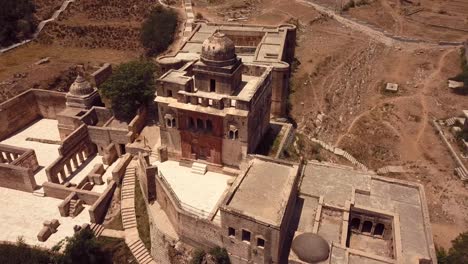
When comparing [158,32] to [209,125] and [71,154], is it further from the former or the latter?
[209,125]

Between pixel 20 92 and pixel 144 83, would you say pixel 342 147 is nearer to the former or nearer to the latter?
pixel 144 83

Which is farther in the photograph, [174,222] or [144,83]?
[144,83]

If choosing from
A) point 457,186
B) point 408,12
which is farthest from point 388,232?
point 408,12

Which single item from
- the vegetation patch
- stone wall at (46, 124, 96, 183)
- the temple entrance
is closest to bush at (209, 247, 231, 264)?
the vegetation patch

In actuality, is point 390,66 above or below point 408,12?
below

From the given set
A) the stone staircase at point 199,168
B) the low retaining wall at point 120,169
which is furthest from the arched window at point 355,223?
the low retaining wall at point 120,169

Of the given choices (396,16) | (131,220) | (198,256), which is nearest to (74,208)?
(131,220)
